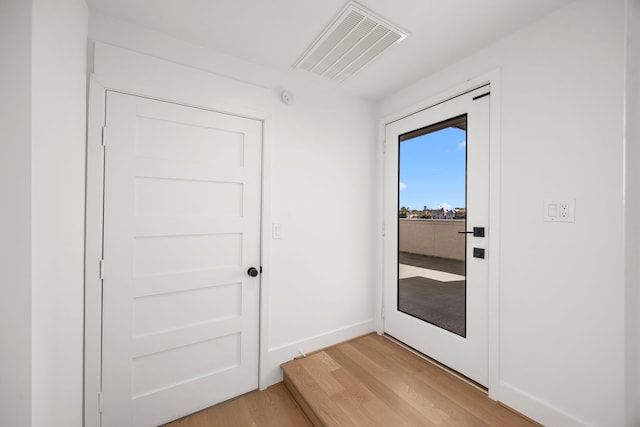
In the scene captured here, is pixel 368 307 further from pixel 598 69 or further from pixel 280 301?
pixel 598 69

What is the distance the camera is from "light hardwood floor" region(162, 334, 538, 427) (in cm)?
155

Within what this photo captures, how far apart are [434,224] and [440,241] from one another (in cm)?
16

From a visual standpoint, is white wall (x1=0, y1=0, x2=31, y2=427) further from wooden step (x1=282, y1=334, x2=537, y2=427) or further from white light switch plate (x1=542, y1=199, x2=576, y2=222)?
white light switch plate (x1=542, y1=199, x2=576, y2=222)

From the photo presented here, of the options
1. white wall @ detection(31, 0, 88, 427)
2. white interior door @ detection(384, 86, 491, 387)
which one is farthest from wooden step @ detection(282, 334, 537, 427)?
white wall @ detection(31, 0, 88, 427)

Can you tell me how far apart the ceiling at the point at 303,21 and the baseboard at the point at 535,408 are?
2.31 meters

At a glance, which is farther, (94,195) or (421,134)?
(421,134)

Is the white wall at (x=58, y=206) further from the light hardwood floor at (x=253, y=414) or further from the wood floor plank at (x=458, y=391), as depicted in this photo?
the wood floor plank at (x=458, y=391)

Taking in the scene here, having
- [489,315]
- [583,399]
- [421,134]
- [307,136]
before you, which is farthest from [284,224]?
[583,399]

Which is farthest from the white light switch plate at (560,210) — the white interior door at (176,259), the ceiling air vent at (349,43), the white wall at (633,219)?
the white interior door at (176,259)

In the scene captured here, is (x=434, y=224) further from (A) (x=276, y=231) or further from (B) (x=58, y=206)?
(B) (x=58, y=206)

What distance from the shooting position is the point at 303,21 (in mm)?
1574

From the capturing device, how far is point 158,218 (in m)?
1.63

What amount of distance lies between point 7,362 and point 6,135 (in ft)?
2.30

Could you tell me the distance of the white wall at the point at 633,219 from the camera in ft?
1.58
